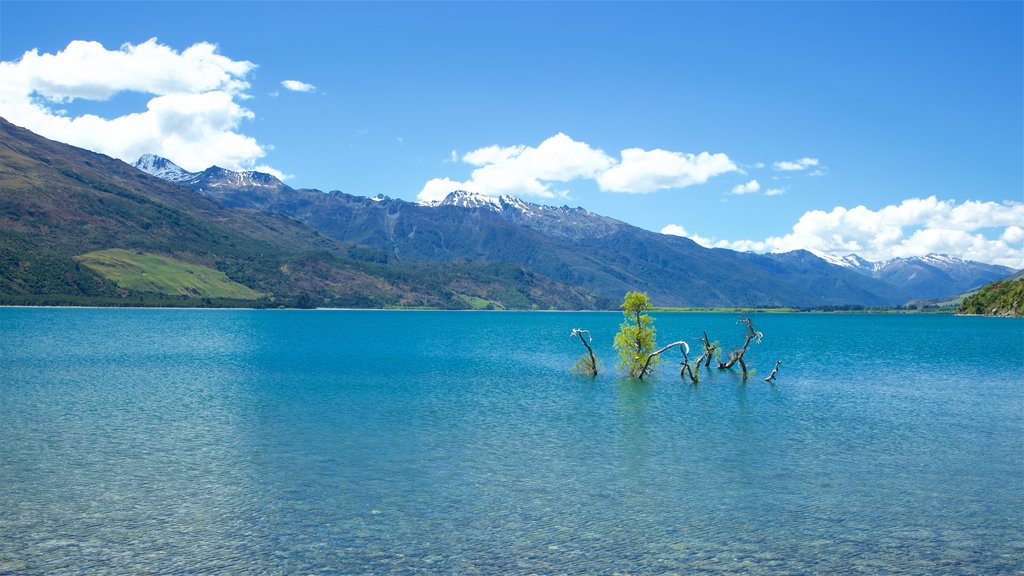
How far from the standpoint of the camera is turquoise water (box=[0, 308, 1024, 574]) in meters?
25.2

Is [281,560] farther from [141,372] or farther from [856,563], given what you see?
[141,372]

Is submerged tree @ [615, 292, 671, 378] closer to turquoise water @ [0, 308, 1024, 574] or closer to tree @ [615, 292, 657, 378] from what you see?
tree @ [615, 292, 657, 378]

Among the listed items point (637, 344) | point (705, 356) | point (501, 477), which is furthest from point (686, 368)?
point (501, 477)

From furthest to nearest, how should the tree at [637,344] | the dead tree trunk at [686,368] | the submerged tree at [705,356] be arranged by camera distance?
1. the tree at [637,344]
2. the dead tree trunk at [686,368]
3. the submerged tree at [705,356]

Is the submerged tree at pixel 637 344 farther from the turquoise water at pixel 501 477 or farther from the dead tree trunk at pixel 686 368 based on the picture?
the turquoise water at pixel 501 477

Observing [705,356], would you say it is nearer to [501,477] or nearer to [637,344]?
[637,344]

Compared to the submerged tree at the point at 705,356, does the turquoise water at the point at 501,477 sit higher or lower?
lower

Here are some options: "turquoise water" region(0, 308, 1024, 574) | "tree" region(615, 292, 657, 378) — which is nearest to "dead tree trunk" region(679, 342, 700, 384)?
"tree" region(615, 292, 657, 378)

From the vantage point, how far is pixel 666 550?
25859 mm

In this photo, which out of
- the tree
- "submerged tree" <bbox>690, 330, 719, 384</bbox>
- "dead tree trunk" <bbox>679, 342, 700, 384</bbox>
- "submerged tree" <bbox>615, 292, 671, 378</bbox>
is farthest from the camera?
the tree

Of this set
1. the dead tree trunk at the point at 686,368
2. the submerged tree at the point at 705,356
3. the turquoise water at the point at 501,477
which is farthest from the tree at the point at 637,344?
the turquoise water at the point at 501,477

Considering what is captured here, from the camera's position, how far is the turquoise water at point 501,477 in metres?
25.2

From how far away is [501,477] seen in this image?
35844 millimetres

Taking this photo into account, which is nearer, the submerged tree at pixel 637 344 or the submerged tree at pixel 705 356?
the submerged tree at pixel 705 356
